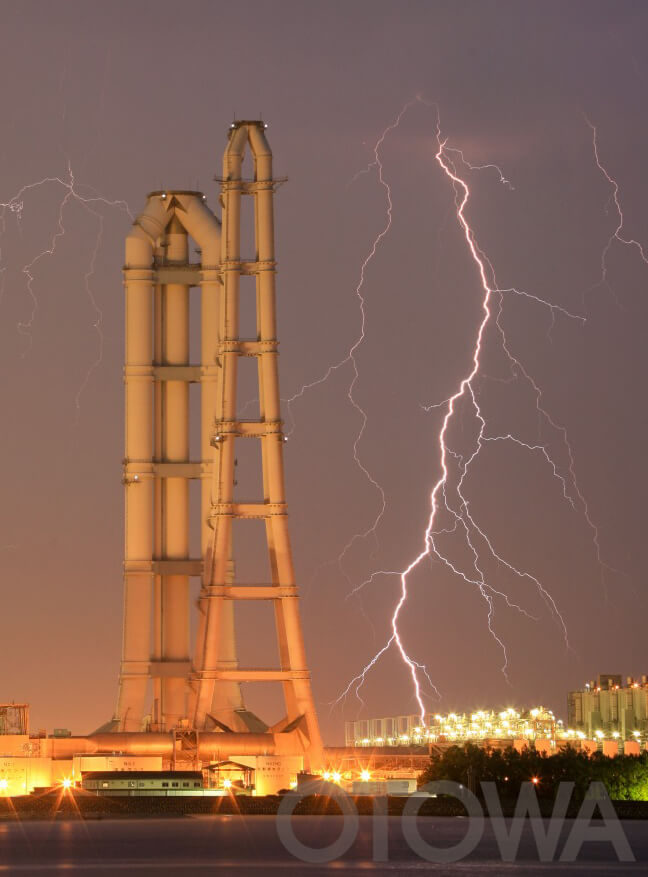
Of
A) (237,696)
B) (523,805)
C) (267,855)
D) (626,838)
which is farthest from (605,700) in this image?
(267,855)

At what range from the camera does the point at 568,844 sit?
227ft

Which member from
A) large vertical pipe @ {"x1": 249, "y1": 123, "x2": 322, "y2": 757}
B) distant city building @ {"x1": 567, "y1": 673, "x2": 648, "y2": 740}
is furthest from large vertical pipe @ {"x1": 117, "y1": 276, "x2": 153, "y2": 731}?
distant city building @ {"x1": 567, "y1": 673, "x2": 648, "y2": 740}

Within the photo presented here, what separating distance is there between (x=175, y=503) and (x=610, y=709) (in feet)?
211

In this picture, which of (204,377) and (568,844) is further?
(204,377)

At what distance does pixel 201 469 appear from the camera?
107 m

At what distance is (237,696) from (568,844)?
3989cm

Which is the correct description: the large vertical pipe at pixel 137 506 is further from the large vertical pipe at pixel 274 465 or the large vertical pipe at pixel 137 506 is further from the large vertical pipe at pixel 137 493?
the large vertical pipe at pixel 274 465

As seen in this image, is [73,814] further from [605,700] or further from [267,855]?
[605,700]

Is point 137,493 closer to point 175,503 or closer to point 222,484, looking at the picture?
point 175,503

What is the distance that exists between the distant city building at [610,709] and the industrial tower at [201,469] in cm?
4560

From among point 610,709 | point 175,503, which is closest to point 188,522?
point 175,503

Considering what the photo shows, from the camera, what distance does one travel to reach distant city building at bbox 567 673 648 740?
155125mm

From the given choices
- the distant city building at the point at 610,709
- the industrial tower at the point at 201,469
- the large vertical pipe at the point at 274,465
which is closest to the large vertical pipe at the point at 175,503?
the industrial tower at the point at 201,469

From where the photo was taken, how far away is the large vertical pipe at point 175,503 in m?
107
